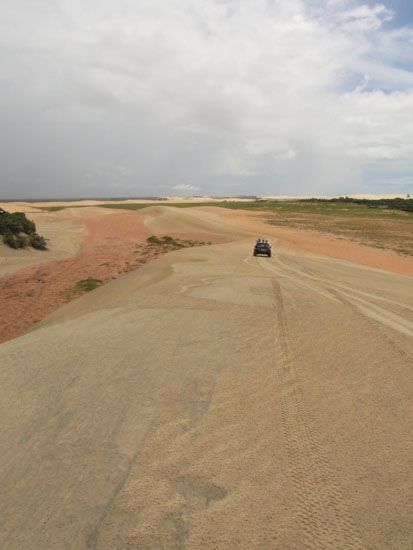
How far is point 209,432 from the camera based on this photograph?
559cm

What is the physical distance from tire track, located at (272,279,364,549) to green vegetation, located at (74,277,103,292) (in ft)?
56.6

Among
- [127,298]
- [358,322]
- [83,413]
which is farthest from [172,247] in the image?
[83,413]

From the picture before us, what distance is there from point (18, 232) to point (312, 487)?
1290 inches

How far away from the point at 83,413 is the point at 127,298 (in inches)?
329

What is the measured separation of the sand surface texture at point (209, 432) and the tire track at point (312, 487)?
0.02m

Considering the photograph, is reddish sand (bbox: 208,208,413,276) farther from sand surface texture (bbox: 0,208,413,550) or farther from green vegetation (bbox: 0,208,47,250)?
green vegetation (bbox: 0,208,47,250)

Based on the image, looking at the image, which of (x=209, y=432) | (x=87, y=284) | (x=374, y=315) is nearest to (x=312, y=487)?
(x=209, y=432)

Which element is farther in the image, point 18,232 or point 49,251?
point 49,251

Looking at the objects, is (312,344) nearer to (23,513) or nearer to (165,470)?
(165,470)

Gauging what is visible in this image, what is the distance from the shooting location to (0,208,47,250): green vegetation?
30856 mm

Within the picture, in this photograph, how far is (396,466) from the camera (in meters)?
4.91

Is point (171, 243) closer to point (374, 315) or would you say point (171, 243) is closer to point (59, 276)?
point (59, 276)

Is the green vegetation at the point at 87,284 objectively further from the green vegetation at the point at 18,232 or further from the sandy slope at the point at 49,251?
the green vegetation at the point at 18,232

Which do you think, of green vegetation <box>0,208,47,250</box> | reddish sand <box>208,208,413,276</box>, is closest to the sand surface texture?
reddish sand <box>208,208,413,276</box>
